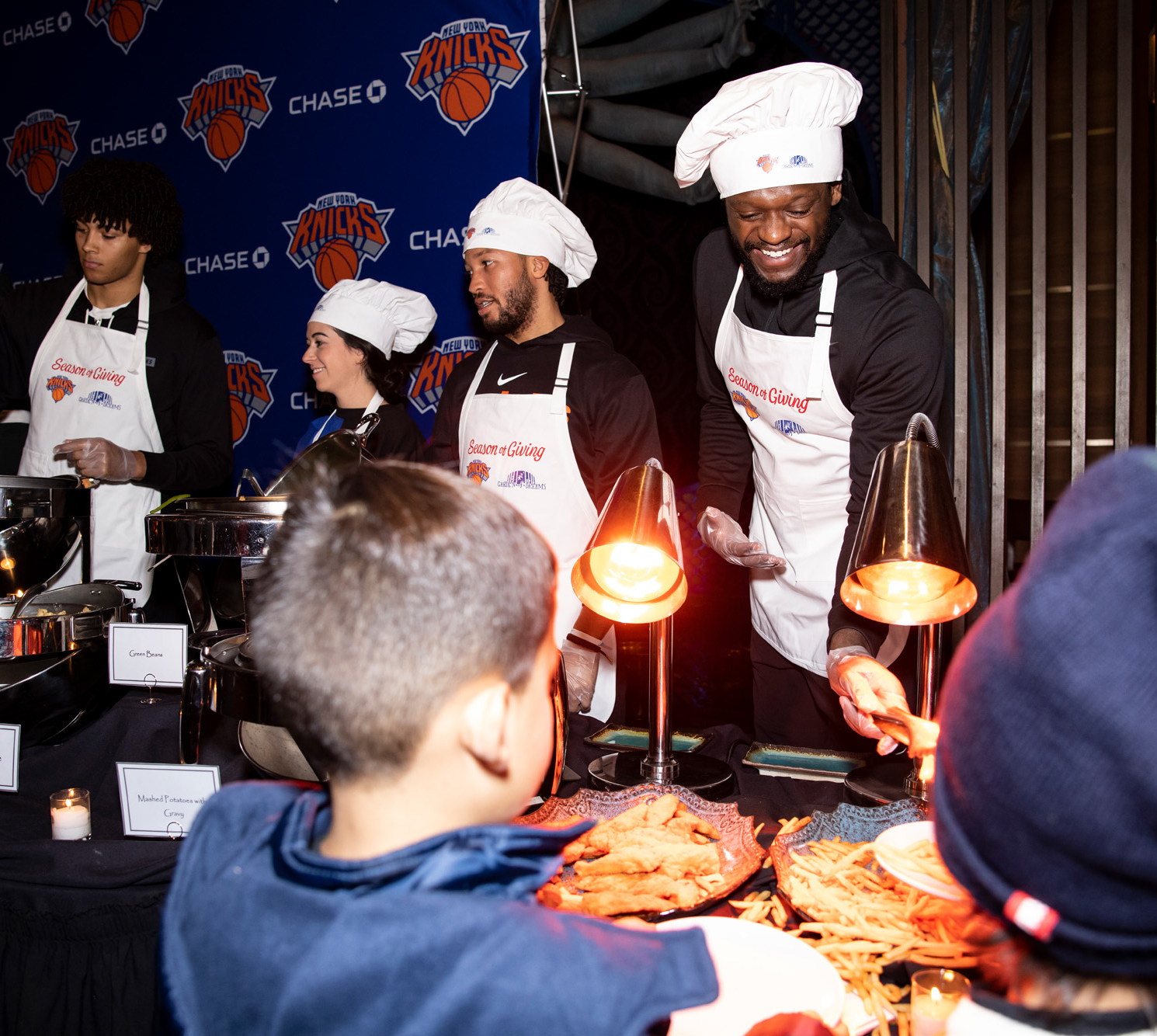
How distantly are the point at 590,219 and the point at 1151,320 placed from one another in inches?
92.8

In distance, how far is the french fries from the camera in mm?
929

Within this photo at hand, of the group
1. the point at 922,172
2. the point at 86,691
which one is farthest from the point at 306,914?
the point at 922,172

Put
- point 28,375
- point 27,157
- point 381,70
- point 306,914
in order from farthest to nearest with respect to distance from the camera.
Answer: point 27,157 → point 381,70 → point 28,375 → point 306,914

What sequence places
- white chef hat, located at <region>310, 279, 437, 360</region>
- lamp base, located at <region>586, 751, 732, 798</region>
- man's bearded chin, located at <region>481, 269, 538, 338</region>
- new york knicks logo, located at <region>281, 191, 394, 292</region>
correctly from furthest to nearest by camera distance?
new york knicks logo, located at <region>281, 191, 394, 292</region> → white chef hat, located at <region>310, 279, 437, 360</region> → man's bearded chin, located at <region>481, 269, 538, 338</region> → lamp base, located at <region>586, 751, 732, 798</region>

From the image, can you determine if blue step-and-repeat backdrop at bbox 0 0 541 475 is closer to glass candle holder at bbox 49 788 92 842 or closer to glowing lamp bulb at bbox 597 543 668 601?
glowing lamp bulb at bbox 597 543 668 601

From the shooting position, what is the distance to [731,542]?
5.77ft

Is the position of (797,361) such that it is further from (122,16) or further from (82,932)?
(122,16)

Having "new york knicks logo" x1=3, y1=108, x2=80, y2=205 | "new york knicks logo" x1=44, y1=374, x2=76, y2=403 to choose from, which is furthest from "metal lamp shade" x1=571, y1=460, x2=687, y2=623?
"new york knicks logo" x1=3, y1=108, x2=80, y2=205

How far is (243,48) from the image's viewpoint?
12.0 feet

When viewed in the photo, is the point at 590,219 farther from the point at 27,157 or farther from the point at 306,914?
the point at 306,914

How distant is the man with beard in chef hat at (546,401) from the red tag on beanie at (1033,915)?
2104mm

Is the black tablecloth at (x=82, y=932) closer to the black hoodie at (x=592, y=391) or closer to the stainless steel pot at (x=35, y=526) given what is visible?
the stainless steel pot at (x=35, y=526)

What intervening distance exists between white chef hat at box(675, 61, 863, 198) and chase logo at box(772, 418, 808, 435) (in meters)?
0.57

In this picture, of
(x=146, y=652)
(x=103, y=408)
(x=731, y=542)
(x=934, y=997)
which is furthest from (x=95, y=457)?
(x=934, y=997)
